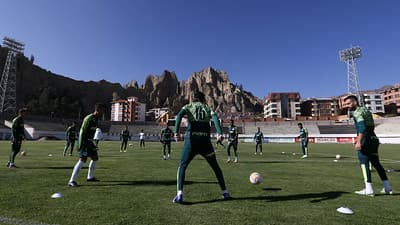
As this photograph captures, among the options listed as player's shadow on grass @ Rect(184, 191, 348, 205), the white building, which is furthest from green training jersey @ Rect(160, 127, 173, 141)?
the white building

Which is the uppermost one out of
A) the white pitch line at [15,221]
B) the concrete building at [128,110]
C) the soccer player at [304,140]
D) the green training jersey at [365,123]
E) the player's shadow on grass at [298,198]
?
the concrete building at [128,110]

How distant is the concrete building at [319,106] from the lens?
16312cm

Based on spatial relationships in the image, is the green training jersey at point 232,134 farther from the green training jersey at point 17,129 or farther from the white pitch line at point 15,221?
the white pitch line at point 15,221

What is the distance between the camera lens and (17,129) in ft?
39.0

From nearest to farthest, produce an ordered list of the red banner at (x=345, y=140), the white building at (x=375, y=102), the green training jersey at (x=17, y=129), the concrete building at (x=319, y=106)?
the green training jersey at (x=17, y=129), the red banner at (x=345, y=140), the white building at (x=375, y=102), the concrete building at (x=319, y=106)

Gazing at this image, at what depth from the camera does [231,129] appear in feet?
57.1

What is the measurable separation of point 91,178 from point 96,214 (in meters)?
4.13

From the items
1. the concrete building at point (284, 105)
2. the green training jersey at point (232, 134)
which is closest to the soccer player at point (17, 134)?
the green training jersey at point (232, 134)

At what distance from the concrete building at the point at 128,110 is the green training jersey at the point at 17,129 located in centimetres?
16310

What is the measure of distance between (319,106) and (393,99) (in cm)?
3669

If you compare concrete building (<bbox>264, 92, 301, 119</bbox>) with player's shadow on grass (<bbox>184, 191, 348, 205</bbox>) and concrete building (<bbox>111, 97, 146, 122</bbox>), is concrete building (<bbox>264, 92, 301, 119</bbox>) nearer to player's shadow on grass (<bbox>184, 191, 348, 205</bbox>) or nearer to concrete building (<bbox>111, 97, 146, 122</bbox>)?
concrete building (<bbox>111, 97, 146, 122</bbox>)

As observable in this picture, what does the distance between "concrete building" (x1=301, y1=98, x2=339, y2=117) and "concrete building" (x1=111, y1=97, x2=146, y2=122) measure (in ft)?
340

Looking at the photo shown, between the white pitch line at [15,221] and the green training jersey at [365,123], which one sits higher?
the green training jersey at [365,123]

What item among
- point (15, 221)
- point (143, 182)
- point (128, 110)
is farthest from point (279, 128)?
point (128, 110)
